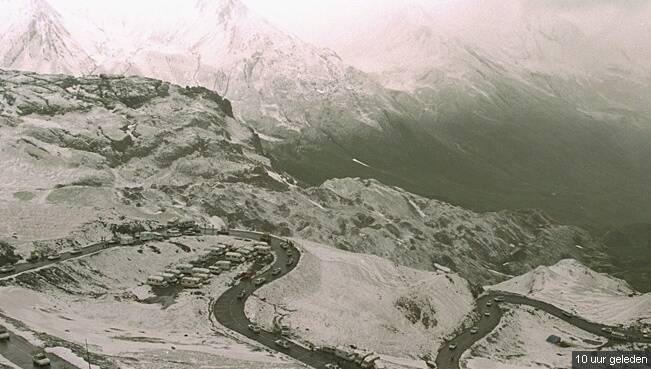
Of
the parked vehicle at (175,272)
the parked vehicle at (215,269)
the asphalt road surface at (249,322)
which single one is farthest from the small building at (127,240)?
the asphalt road surface at (249,322)

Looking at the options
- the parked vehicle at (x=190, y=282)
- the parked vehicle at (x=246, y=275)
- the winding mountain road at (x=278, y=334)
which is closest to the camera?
the winding mountain road at (x=278, y=334)

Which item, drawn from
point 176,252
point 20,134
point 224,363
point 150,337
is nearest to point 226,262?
point 176,252

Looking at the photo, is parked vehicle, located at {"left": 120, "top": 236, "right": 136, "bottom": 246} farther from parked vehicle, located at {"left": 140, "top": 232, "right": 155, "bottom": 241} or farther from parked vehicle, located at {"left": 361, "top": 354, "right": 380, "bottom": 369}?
parked vehicle, located at {"left": 361, "top": 354, "right": 380, "bottom": 369}

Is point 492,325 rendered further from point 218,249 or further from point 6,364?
point 6,364

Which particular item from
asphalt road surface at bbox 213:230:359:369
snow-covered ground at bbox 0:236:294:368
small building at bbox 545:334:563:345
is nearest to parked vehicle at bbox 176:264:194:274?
snow-covered ground at bbox 0:236:294:368

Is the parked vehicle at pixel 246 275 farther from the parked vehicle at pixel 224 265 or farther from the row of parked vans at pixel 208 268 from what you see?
the row of parked vans at pixel 208 268
